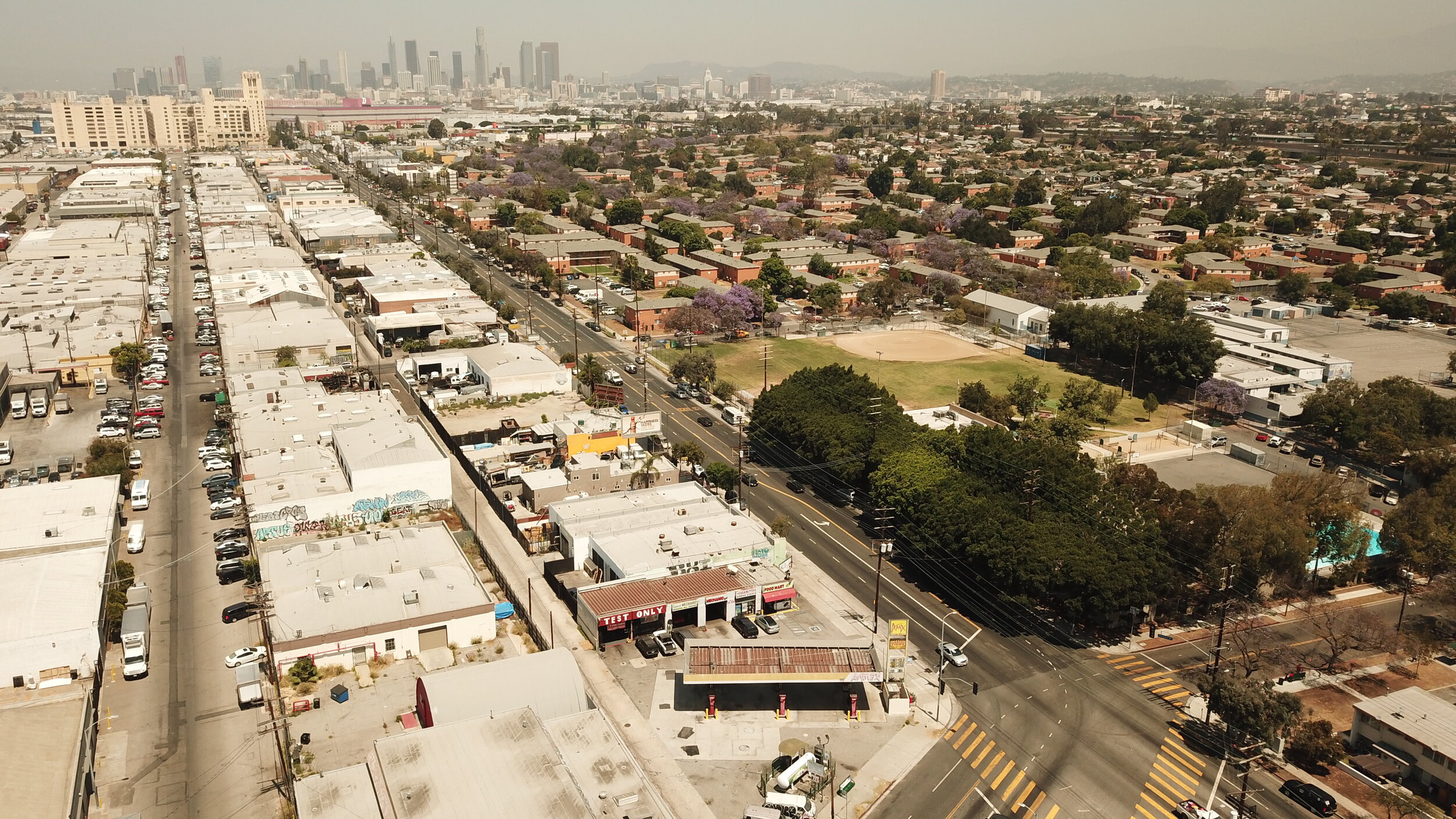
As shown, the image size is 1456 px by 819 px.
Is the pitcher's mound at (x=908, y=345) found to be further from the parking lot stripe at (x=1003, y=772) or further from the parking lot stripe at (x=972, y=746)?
the parking lot stripe at (x=1003, y=772)

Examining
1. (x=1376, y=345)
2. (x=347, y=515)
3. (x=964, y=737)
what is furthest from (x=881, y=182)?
(x=964, y=737)

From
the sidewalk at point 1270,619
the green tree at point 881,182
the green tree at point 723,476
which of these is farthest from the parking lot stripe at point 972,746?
the green tree at point 881,182

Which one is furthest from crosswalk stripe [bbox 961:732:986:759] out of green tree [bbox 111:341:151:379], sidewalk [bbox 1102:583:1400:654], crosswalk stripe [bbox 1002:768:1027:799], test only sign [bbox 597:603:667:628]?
green tree [bbox 111:341:151:379]

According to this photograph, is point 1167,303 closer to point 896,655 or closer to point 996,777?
point 896,655

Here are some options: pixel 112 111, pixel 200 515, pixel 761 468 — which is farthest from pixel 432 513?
pixel 112 111

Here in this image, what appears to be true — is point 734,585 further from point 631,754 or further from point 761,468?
point 761,468

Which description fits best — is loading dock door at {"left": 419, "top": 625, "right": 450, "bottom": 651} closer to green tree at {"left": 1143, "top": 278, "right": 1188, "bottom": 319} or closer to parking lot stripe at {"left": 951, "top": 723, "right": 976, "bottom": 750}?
parking lot stripe at {"left": 951, "top": 723, "right": 976, "bottom": 750}
